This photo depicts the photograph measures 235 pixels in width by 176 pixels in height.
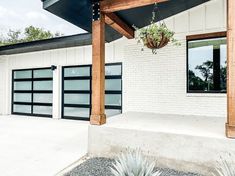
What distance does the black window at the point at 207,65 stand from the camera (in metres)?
6.15

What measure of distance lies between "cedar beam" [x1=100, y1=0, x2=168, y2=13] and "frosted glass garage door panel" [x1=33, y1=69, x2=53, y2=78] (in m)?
6.07

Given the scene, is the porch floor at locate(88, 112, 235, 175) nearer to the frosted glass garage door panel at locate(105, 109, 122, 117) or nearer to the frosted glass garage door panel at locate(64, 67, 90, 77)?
the frosted glass garage door panel at locate(105, 109, 122, 117)

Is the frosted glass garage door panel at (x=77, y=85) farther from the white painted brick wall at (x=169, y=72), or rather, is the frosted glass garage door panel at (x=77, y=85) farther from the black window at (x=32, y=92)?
the white painted brick wall at (x=169, y=72)

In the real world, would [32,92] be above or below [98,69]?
below

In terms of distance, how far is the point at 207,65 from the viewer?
6344 millimetres

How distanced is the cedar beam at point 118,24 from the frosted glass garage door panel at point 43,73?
14.7 ft

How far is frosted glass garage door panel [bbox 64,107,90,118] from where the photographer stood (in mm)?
8970

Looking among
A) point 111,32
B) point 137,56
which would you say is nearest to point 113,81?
point 137,56

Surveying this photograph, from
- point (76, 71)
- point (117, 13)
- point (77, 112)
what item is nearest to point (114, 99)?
point (77, 112)

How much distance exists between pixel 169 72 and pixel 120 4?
3080 mm

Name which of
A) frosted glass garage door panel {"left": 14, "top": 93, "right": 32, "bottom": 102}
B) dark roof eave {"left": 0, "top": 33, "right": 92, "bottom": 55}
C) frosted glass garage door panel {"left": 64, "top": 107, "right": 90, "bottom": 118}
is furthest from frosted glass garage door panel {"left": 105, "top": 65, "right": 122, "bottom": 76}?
frosted glass garage door panel {"left": 14, "top": 93, "right": 32, "bottom": 102}

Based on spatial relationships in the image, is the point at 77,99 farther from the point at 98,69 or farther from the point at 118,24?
the point at 98,69

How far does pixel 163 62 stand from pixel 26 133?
15.5ft

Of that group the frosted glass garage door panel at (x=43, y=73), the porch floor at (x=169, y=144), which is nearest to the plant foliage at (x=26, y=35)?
the frosted glass garage door panel at (x=43, y=73)
